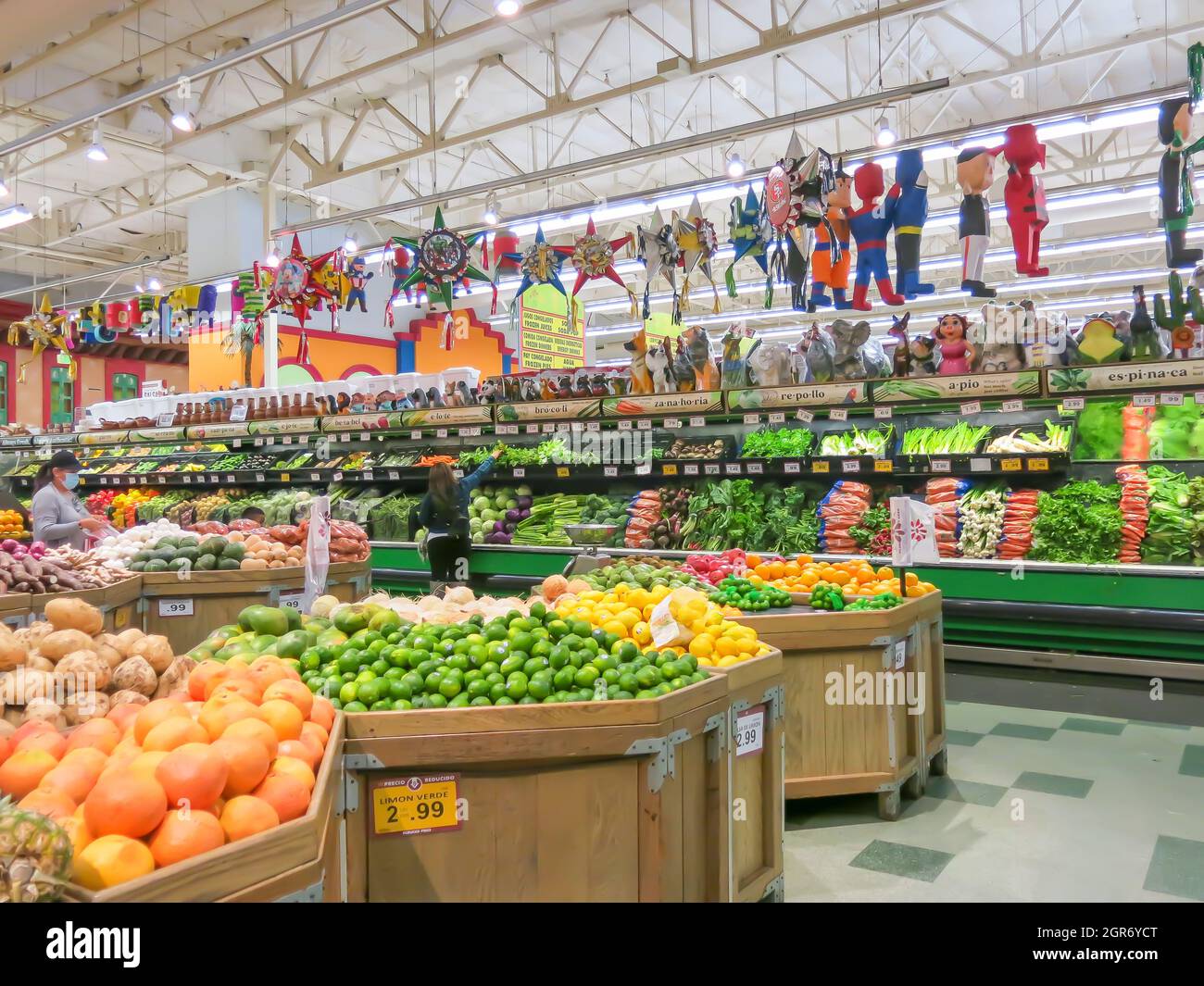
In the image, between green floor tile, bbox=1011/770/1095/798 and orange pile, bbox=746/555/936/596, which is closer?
green floor tile, bbox=1011/770/1095/798

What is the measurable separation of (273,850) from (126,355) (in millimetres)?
24163

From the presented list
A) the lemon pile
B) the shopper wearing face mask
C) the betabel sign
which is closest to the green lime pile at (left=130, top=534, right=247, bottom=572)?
the shopper wearing face mask

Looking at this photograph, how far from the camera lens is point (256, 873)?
1.66m

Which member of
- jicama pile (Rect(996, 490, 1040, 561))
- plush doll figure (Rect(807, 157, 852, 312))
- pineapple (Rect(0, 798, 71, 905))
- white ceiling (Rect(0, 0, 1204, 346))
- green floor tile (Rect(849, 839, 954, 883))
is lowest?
green floor tile (Rect(849, 839, 954, 883))

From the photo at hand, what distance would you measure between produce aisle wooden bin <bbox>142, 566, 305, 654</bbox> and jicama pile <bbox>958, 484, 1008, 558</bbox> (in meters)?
4.47

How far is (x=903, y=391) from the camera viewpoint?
6551 millimetres

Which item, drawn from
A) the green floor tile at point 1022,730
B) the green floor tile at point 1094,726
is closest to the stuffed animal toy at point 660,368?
the green floor tile at point 1022,730

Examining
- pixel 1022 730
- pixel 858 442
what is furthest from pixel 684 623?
pixel 858 442

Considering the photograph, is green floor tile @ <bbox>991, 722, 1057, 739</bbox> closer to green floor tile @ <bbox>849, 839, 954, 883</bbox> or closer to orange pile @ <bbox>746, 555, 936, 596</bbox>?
orange pile @ <bbox>746, 555, 936, 596</bbox>

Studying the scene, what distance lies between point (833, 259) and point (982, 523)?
2279 mm

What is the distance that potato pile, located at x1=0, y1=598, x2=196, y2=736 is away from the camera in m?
2.63

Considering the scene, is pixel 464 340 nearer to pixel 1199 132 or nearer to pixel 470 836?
pixel 1199 132

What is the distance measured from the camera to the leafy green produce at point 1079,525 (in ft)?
18.2
